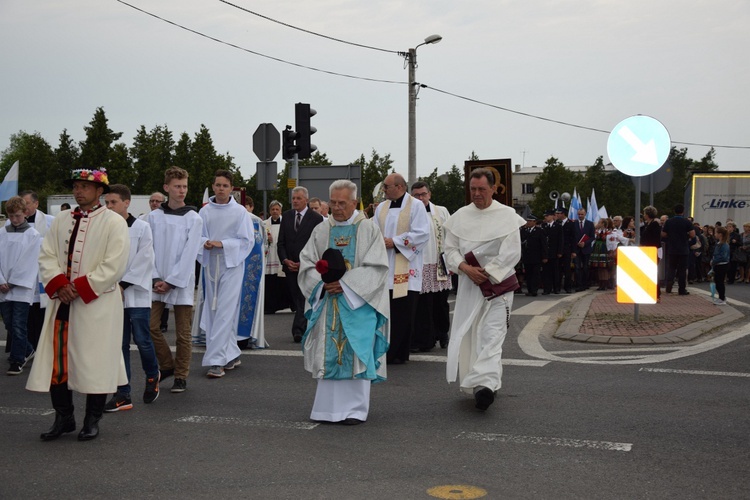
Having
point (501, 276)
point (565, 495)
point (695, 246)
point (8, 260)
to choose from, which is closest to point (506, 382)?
point (501, 276)

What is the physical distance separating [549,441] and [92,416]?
122 inches

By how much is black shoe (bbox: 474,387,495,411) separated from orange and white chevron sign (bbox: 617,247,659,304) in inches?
215

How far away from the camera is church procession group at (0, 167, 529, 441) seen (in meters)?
6.33

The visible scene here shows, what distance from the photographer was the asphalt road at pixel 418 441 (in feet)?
17.0

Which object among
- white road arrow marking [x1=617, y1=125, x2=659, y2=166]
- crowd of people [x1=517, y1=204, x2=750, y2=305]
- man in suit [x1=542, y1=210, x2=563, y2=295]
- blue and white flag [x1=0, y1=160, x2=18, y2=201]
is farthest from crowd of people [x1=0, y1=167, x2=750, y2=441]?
man in suit [x1=542, y1=210, x2=563, y2=295]

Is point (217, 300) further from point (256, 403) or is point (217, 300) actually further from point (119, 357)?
point (119, 357)

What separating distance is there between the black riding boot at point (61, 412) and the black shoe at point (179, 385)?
1805 mm

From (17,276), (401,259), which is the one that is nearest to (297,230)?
(401,259)

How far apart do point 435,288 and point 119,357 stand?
519 centimetres

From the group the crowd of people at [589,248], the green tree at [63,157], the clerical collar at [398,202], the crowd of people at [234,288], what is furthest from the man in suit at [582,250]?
the green tree at [63,157]

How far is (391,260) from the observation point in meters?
10.2

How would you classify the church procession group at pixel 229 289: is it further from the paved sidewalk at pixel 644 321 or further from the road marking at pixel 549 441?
the paved sidewalk at pixel 644 321

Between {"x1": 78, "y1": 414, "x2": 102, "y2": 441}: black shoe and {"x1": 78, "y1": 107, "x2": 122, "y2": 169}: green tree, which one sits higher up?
{"x1": 78, "y1": 107, "x2": 122, "y2": 169}: green tree

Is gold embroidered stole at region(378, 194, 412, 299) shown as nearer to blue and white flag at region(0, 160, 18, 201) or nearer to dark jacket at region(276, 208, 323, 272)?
dark jacket at region(276, 208, 323, 272)
